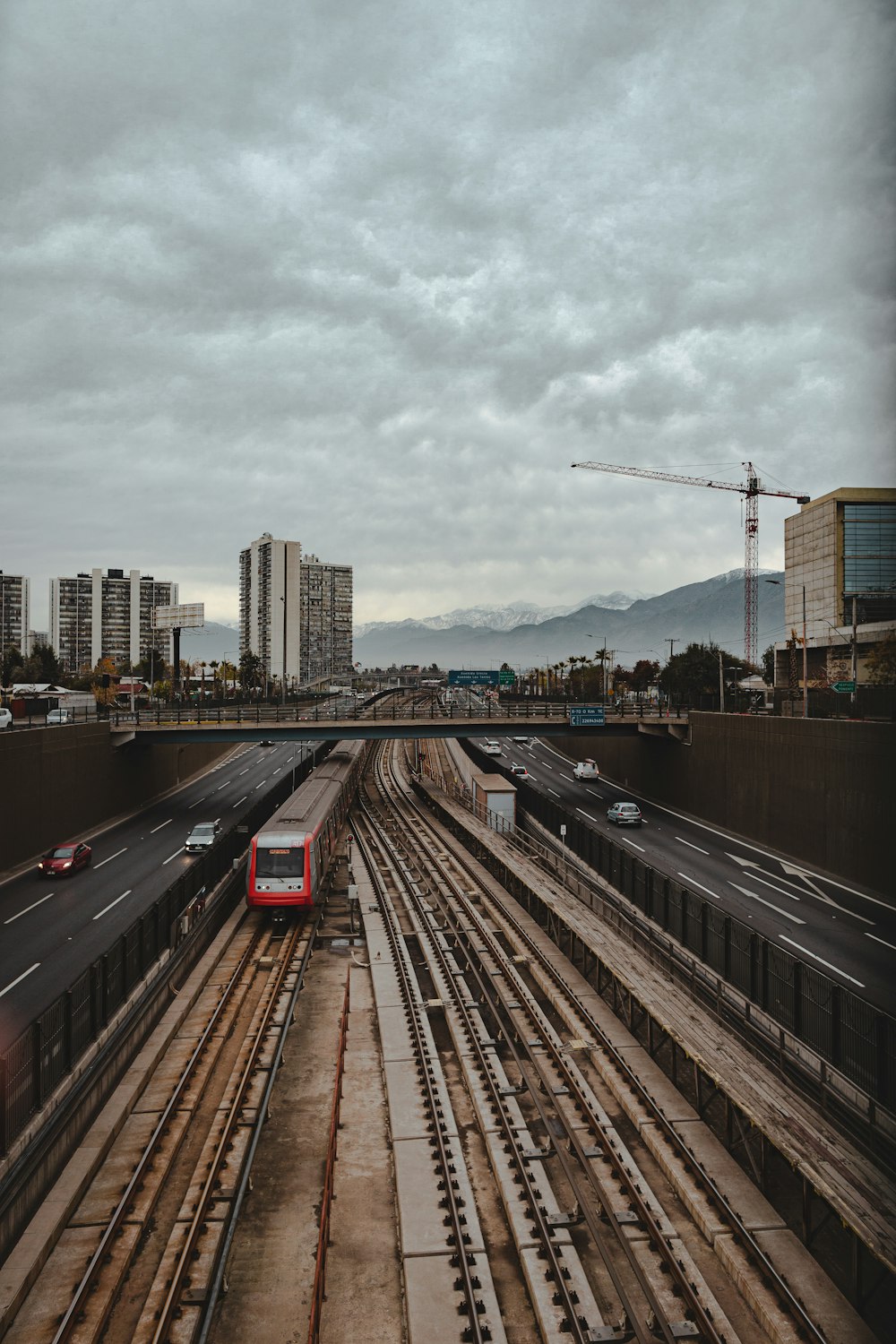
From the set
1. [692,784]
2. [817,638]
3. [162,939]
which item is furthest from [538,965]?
[817,638]

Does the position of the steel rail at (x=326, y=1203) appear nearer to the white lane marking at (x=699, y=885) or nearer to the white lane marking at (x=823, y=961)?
the white lane marking at (x=823, y=961)

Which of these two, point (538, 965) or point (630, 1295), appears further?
point (538, 965)

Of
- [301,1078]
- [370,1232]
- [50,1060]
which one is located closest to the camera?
[370,1232]

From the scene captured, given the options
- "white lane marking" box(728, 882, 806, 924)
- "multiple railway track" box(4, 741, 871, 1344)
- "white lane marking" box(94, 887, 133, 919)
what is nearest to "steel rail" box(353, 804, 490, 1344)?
"multiple railway track" box(4, 741, 871, 1344)

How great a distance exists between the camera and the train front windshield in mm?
27000

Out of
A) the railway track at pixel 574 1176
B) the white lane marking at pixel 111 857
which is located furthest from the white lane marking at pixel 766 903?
the white lane marking at pixel 111 857

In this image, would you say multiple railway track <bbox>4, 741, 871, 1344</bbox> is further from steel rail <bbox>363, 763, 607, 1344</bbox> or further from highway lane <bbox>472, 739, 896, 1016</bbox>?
highway lane <bbox>472, 739, 896, 1016</bbox>

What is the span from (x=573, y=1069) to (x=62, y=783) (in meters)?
34.2

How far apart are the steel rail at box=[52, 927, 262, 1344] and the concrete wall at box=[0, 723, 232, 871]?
2087 cm

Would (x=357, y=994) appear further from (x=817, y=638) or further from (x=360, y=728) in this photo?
(x=817, y=638)

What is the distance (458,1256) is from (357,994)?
11.2m

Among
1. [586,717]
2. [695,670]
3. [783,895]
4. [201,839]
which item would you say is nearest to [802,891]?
[783,895]

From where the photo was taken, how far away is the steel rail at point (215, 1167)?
9.66 metres

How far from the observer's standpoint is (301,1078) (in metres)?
16.5
